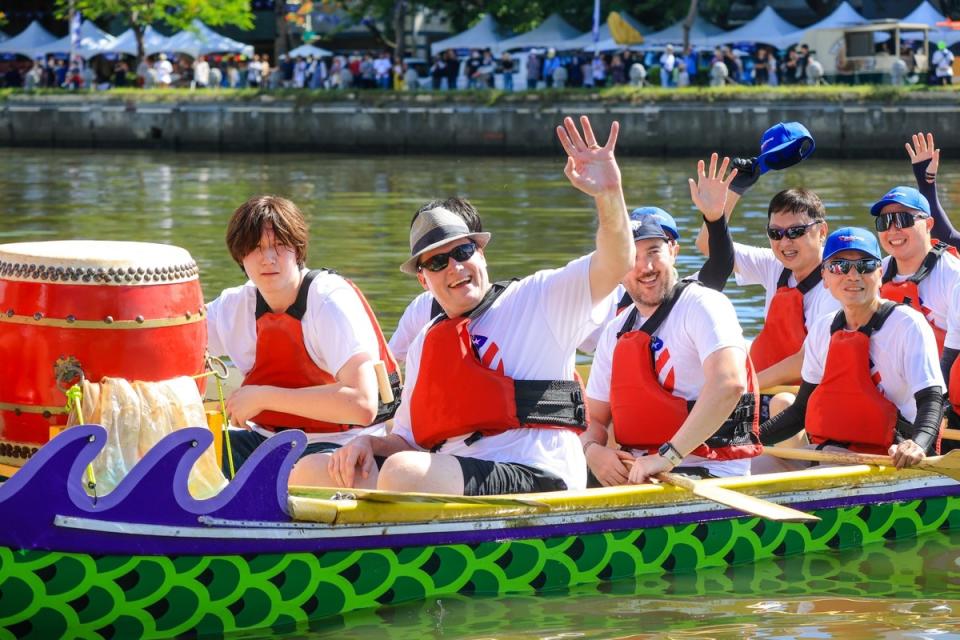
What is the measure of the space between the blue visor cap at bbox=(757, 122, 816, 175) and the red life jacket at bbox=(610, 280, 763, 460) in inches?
76.9

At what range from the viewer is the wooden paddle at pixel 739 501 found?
18.5 feet

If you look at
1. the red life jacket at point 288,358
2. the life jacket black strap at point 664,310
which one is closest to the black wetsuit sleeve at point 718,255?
the life jacket black strap at point 664,310

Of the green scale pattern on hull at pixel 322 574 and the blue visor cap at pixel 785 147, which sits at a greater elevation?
the blue visor cap at pixel 785 147

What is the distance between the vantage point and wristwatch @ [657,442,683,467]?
5711 millimetres

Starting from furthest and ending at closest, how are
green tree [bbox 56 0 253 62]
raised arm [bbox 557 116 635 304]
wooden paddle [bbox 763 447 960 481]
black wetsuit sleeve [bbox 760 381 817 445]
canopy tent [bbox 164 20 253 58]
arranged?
canopy tent [bbox 164 20 253 58]
green tree [bbox 56 0 253 62]
black wetsuit sleeve [bbox 760 381 817 445]
wooden paddle [bbox 763 447 960 481]
raised arm [bbox 557 116 635 304]

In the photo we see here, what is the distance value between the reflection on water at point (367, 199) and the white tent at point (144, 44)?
22.1ft

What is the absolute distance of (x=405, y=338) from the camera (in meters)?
7.02

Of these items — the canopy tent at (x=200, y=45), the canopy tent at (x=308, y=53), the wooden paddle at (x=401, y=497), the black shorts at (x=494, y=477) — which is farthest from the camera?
the canopy tent at (x=200, y=45)

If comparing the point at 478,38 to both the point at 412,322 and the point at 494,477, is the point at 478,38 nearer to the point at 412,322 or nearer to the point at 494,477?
the point at 412,322

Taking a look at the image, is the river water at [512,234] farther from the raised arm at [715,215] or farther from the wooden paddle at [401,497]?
the raised arm at [715,215]

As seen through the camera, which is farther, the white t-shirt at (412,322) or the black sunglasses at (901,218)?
the black sunglasses at (901,218)

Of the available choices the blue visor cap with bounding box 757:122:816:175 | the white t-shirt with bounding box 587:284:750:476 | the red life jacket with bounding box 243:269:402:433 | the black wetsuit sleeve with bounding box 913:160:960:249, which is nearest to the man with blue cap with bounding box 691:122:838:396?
the blue visor cap with bounding box 757:122:816:175

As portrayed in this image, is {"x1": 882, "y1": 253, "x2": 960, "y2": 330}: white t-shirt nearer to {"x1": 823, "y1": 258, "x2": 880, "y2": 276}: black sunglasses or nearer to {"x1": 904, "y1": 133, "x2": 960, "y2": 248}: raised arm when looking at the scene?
{"x1": 904, "y1": 133, "x2": 960, "y2": 248}: raised arm

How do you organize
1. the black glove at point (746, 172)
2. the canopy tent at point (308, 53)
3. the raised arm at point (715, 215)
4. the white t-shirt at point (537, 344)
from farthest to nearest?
the canopy tent at point (308, 53)
the black glove at point (746, 172)
the raised arm at point (715, 215)
the white t-shirt at point (537, 344)
